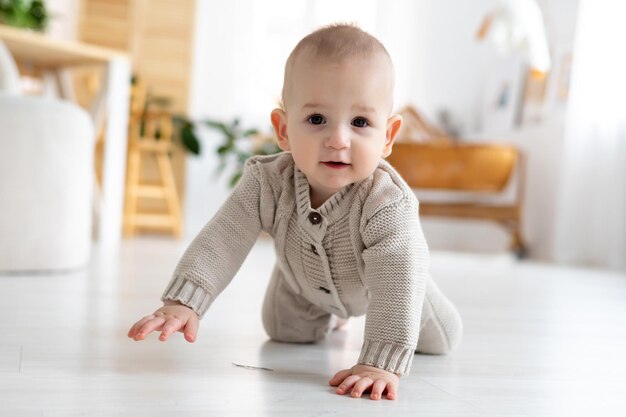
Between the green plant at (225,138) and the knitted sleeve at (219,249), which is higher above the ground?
the knitted sleeve at (219,249)

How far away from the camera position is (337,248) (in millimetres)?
1057

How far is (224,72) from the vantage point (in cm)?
484

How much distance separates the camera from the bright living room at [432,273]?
87 cm

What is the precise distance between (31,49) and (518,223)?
239 centimetres

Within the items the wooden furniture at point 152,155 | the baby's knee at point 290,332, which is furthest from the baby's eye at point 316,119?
the wooden furniture at point 152,155

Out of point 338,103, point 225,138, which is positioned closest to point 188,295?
point 338,103

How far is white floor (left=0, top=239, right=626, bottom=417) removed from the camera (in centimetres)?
81

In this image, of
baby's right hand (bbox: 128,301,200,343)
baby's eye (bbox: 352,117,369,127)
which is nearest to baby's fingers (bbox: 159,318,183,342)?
baby's right hand (bbox: 128,301,200,343)

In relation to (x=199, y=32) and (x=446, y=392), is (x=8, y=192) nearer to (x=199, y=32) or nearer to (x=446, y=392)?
(x=446, y=392)

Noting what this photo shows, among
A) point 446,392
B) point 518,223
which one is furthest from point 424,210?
point 446,392

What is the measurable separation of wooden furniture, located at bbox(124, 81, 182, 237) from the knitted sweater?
3.35m

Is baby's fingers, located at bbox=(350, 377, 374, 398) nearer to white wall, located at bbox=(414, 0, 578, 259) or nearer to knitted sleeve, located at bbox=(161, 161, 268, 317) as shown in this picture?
knitted sleeve, located at bbox=(161, 161, 268, 317)

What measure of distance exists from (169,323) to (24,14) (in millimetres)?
2457

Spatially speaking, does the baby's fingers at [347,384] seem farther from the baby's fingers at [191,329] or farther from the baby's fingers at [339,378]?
the baby's fingers at [191,329]
